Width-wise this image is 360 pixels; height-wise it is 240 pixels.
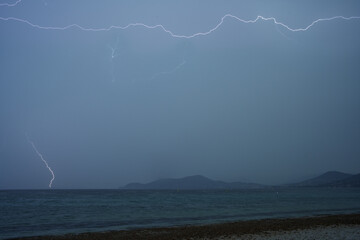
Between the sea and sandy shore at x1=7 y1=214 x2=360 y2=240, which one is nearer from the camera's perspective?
sandy shore at x1=7 y1=214 x2=360 y2=240

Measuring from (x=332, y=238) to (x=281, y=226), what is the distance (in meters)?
6.00

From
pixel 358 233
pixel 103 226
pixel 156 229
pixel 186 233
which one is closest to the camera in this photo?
pixel 358 233

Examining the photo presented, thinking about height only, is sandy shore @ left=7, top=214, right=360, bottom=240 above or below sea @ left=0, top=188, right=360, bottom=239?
above

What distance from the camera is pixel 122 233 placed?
1969cm

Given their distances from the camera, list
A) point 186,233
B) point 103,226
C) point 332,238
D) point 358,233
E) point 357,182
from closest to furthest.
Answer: point 332,238, point 358,233, point 186,233, point 103,226, point 357,182

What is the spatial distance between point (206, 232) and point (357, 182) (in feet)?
676

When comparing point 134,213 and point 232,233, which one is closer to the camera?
point 232,233

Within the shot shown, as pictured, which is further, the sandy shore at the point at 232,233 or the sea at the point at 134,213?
the sea at the point at 134,213

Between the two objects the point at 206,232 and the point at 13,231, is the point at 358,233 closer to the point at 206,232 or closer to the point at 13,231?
the point at 206,232

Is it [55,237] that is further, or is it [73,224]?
[73,224]

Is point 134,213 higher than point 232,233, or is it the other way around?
point 232,233

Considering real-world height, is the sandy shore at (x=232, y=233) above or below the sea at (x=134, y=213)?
above

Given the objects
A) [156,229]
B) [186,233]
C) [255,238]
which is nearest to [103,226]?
[156,229]

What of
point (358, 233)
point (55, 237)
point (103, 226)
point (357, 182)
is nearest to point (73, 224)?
point (103, 226)
